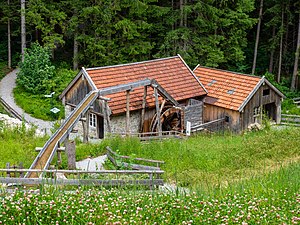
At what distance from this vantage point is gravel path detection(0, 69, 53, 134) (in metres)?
26.8

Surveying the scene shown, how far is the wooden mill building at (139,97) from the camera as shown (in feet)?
74.1

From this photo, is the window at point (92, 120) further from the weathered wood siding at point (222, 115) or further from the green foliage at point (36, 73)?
the green foliage at point (36, 73)

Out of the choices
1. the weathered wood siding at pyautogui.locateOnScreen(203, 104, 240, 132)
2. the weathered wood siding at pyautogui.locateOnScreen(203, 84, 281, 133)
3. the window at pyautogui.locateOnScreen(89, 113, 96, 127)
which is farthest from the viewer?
the weathered wood siding at pyautogui.locateOnScreen(203, 84, 281, 133)

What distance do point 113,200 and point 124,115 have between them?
14.8 meters

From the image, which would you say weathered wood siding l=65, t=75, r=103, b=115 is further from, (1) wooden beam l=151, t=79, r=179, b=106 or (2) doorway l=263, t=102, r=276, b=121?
(2) doorway l=263, t=102, r=276, b=121

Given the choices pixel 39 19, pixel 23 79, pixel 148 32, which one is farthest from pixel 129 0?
A: pixel 23 79

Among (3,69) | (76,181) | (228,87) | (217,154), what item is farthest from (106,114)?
(3,69)

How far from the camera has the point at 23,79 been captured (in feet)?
104

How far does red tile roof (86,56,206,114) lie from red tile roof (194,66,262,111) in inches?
25.3

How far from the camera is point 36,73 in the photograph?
104 feet

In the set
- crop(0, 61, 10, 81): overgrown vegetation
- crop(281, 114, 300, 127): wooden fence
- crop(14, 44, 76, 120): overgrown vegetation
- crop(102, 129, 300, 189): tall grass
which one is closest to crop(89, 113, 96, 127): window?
crop(102, 129, 300, 189): tall grass

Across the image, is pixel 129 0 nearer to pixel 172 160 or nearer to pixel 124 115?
pixel 124 115

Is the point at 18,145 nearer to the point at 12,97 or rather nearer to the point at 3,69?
the point at 12,97

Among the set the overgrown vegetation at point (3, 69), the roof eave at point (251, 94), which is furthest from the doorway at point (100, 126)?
the overgrown vegetation at point (3, 69)
